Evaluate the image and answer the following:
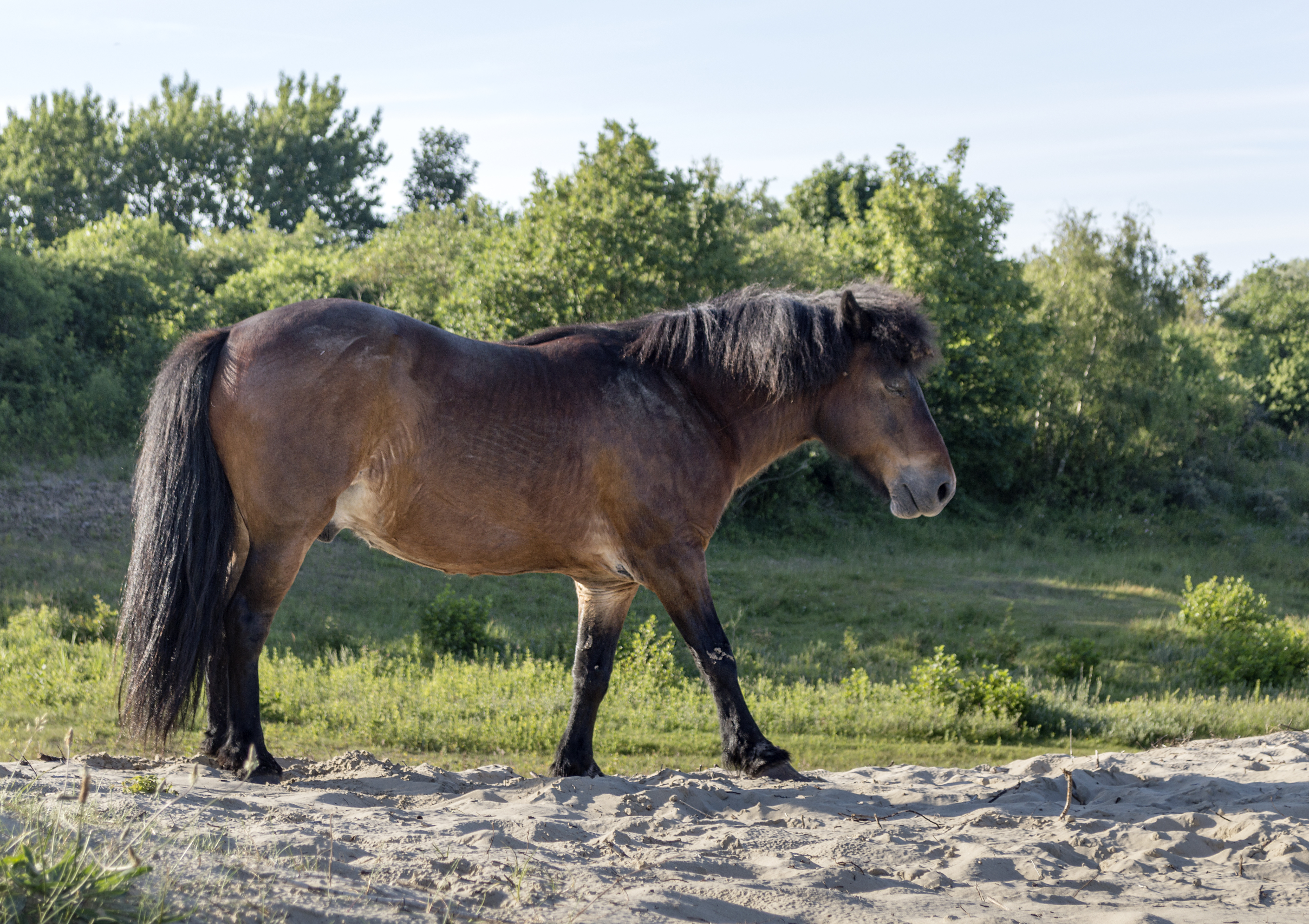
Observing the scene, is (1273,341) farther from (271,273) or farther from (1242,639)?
(271,273)

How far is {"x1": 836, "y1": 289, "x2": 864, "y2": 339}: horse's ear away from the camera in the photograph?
17.9 feet

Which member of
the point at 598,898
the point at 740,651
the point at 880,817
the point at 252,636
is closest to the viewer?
the point at 598,898

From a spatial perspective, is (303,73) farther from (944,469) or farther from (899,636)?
(944,469)

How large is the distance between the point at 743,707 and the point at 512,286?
13202mm

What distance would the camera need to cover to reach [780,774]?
516cm

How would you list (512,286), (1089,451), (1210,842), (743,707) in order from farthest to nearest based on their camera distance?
(1089,451) → (512,286) → (743,707) → (1210,842)

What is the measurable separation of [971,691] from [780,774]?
15.7 ft

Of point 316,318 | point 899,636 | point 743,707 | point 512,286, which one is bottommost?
point 899,636

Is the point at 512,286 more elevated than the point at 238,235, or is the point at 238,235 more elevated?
the point at 238,235

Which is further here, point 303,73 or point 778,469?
point 303,73

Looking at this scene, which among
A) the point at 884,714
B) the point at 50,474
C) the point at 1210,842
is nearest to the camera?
the point at 1210,842

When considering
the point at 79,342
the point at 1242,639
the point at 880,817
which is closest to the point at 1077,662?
the point at 1242,639

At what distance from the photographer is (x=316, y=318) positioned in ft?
15.8

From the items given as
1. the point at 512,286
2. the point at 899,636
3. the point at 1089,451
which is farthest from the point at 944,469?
the point at 1089,451
